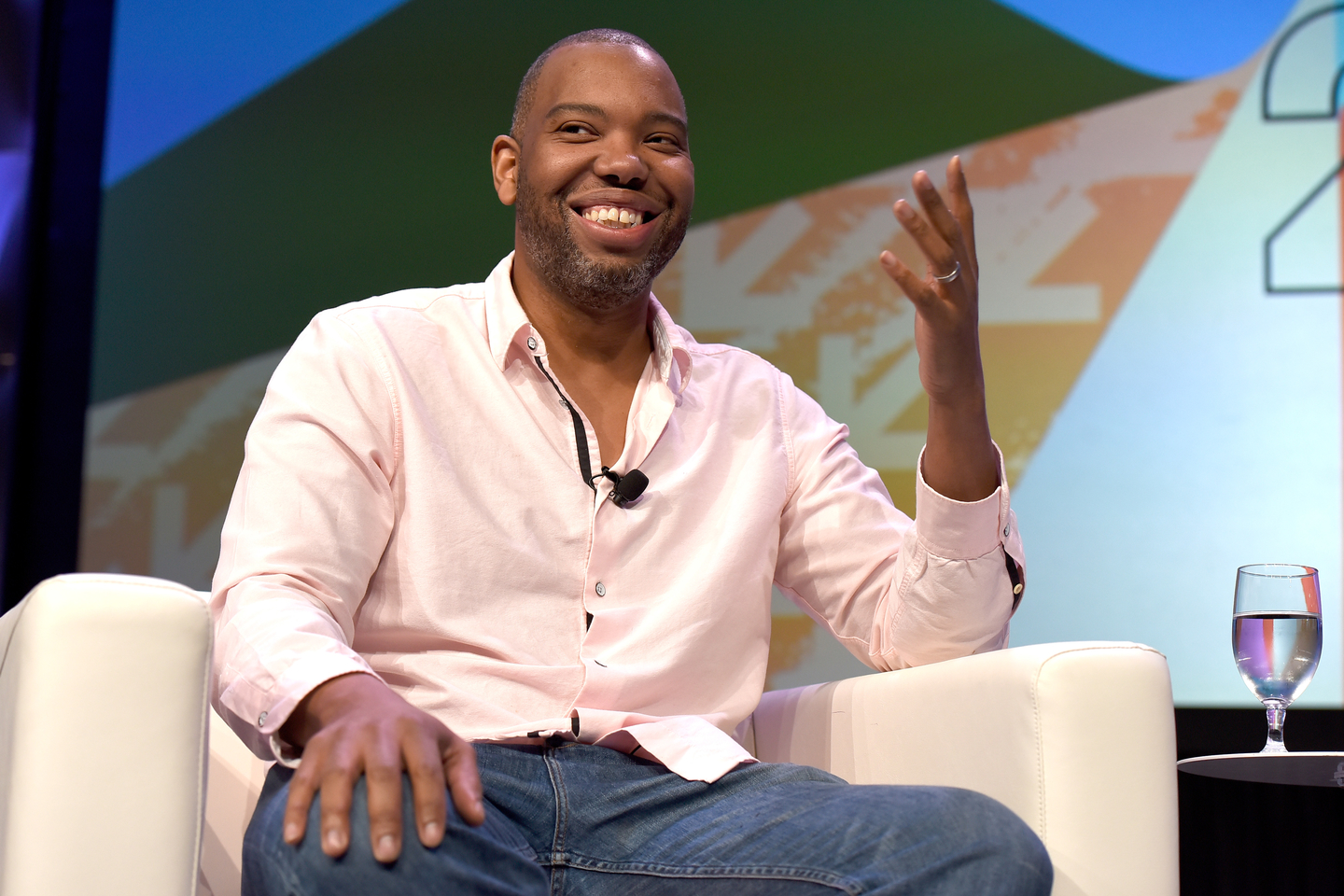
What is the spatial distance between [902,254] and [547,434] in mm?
2094

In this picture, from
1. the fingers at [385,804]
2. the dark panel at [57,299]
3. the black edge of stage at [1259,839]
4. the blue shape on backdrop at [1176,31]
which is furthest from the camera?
the dark panel at [57,299]

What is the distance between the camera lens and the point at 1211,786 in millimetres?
2656

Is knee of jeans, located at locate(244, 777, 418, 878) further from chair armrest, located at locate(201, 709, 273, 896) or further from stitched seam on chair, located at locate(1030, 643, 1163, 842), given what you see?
stitched seam on chair, located at locate(1030, 643, 1163, 842)

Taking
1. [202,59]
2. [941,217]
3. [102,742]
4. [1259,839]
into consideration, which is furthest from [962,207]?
[202,59]

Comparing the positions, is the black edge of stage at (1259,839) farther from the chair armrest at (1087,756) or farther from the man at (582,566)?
the chair armrest at (1087,756)

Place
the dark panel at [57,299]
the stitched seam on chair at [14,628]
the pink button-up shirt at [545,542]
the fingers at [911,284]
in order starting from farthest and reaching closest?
the dark panel at [57,299], the pink button-up shirt at [545,542], the fingers at [911,284], the stitched seam on chair at [14,628]

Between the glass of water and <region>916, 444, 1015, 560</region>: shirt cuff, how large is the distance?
39 cm

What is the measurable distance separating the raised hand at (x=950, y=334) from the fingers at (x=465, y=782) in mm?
616

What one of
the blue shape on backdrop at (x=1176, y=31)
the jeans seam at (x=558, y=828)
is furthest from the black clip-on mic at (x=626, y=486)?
the blue shape on backdrop at (x=1176, y=31)

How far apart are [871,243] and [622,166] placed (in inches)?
75.2

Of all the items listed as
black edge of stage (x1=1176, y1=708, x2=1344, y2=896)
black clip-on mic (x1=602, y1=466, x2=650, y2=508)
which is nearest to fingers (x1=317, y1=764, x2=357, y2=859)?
black clip-on mic (x1=602, y1=466, x2=650, y2=508)

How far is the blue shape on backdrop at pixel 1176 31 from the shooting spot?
3523mm

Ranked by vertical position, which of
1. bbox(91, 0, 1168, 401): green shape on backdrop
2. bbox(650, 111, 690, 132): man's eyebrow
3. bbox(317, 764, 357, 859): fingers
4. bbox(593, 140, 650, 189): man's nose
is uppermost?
bbox(91, 0, 1168, 401): green shape on backdrop

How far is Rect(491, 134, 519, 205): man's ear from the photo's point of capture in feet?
6.35
